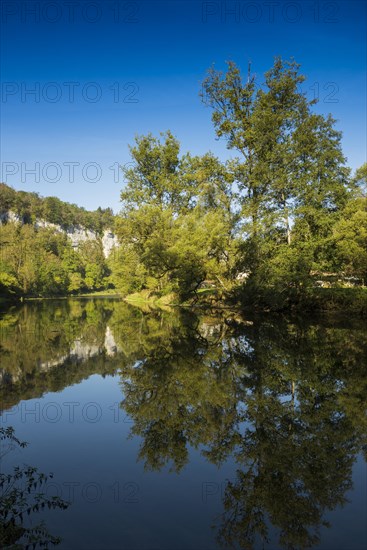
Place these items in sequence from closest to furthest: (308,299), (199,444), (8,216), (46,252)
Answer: (199,444) → (308,299) → (46,252) → (8,216)

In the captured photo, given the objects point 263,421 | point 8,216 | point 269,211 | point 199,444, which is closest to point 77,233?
point 8,216

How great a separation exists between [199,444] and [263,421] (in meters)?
1.79

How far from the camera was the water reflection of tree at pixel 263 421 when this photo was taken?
529 centimetres

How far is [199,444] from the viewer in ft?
24.4

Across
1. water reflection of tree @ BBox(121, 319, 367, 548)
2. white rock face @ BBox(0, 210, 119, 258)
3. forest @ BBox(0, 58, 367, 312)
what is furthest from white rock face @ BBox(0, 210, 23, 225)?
water reflection of tree @ BBox(121, 319, 367, 548)

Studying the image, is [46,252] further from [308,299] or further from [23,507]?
[23,507]

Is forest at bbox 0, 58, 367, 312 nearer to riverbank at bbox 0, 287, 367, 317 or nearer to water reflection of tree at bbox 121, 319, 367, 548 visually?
riverbank at bbox 0, 287, 367, 317

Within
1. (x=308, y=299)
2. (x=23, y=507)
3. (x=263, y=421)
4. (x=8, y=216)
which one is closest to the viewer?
(x=23, y=507)

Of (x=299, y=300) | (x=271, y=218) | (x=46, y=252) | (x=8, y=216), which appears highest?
(x=8, y=216)

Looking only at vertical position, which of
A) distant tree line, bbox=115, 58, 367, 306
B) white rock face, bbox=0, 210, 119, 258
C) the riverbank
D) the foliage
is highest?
white rock face, bbox=0, 210, 119, 258

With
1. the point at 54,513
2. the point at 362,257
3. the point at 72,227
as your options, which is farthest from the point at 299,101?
the point at 72,227

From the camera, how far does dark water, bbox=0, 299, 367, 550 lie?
16.1ft

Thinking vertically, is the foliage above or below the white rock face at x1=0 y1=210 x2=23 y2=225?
below

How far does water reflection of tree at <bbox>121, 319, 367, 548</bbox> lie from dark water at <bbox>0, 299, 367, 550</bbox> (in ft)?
0.09
